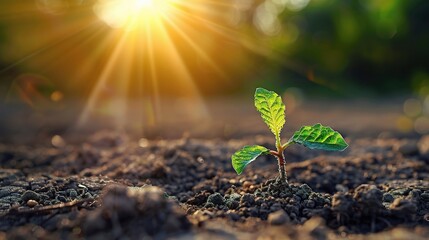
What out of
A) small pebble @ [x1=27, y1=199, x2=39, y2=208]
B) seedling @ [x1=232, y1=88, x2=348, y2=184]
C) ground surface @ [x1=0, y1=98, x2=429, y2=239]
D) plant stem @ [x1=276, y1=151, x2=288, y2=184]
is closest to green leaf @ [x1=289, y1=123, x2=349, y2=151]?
seedling @ [x1=232, y1=88, x2=348, y2=184]

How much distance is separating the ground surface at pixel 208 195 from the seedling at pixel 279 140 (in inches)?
6.8

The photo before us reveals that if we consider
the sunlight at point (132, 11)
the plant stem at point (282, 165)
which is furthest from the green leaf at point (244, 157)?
the sunlight at point (132, 11)

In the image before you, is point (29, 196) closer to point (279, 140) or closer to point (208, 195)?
point (208, 195)

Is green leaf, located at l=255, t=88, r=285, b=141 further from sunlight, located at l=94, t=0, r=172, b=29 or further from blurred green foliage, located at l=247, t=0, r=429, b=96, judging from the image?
blurred green foliage, located at l=247, t=0, r=429, b=96

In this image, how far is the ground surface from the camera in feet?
5.93

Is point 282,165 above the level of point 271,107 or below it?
below

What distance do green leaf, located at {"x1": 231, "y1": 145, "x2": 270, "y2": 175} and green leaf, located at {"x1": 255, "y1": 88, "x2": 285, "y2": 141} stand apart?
0.45ft

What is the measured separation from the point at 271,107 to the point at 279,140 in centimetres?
17

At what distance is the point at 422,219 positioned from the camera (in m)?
2.15

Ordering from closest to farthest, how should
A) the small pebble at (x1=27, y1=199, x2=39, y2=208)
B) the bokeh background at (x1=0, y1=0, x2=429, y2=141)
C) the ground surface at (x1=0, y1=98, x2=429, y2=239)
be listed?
the ground surface at (x1=0, y1=98, x2=429, y2=239), the small pebble at (x1=27, y1=199, x2=39, y2=208), the bokeh background at (x1=0, y1=0, x2=429, y2=141)

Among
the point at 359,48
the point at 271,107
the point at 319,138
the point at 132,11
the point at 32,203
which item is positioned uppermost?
the point at 359,48

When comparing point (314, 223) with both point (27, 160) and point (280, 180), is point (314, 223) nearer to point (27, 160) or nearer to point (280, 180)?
point (280, 180)

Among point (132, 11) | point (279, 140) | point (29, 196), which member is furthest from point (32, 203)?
point (132, 11)

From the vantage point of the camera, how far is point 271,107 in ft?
7.88
